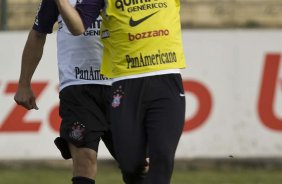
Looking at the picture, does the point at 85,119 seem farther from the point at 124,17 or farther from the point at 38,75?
the point at 38,75

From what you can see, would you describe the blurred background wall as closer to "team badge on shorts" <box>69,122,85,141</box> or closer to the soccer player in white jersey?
the soccer player in white jersey

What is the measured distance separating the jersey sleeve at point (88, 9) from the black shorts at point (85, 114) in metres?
0.96

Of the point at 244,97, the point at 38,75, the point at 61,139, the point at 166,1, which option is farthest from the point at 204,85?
the point at 166,1

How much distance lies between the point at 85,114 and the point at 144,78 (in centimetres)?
110

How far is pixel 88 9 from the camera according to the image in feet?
19.6

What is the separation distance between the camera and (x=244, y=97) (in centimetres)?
1098

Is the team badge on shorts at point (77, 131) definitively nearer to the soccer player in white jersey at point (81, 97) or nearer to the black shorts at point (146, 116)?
the soccer player in white jersey at point (81, 97)

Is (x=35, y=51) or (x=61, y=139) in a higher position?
(x=35, y=51)

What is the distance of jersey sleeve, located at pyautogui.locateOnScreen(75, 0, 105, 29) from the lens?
5.95 m

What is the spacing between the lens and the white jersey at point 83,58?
6.84 meters

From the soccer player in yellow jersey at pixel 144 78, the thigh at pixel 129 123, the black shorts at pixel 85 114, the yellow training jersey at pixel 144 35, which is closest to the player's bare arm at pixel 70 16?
the soccer player in yellow jersey at pixel 144 78

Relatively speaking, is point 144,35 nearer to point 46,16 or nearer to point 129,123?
point 129,123

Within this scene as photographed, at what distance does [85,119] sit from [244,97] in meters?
4.42

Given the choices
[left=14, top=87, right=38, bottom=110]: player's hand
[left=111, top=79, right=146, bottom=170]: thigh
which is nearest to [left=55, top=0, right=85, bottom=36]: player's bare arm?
[left=111, top=79, right=146, bottom=170]: thigh
